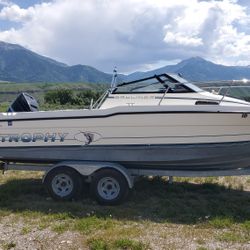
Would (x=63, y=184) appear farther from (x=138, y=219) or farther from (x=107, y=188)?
(x=138, y=219)

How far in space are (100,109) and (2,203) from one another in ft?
7.99

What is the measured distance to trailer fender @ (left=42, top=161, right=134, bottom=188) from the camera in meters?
7.27

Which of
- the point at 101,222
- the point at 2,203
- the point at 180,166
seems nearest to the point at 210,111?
the point at 180,166

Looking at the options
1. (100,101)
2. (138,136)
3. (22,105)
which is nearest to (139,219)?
(138,136)

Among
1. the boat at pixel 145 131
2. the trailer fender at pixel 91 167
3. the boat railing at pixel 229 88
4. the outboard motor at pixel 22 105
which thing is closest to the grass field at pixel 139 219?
the trailer fender at pixel 91 167

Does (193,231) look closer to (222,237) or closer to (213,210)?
(222,237)

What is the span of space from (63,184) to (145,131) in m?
1.82

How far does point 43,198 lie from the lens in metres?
7.79

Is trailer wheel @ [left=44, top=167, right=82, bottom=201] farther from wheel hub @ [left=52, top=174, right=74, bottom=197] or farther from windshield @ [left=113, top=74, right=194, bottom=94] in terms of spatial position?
windshield @ [left=113, top=74, right=194, bottom=94]

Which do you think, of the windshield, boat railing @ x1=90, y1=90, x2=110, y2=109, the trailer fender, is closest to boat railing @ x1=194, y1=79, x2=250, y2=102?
the windshield

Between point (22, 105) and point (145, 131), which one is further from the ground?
point (22, 105)

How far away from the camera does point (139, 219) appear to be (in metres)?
6.54

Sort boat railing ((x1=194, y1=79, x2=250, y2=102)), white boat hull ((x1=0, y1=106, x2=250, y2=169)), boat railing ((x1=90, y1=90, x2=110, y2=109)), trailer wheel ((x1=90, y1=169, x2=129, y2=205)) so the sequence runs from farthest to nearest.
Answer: boat railing ((x1=90, y1=90, x2=110, y2=109))
boat railing ((x1=194, y1=79, x2=250, y2=102))
trailer wheel ((x1=90, y1=169, x2=129, y2=205))
white boat hull ((x1=0, y1=106, x2=250, y2=169))

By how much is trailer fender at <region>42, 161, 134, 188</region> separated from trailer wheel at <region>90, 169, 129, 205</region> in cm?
7
